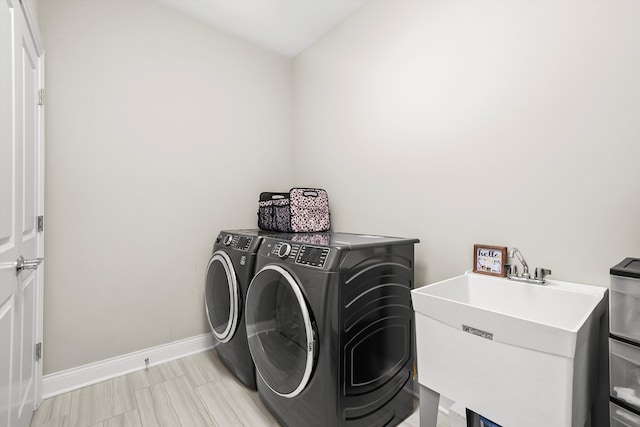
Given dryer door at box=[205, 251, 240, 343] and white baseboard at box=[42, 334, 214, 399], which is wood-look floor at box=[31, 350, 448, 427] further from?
dryer door at box=[205, 251, 240, 343]

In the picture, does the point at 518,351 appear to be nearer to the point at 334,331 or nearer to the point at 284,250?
the point at 334,331

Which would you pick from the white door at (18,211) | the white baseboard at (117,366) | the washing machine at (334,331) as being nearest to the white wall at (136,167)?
the white baseboard at (117,366)

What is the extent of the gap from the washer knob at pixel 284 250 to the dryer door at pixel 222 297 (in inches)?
18.6

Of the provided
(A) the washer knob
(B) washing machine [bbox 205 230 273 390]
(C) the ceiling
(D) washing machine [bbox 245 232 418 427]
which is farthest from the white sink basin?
(C) the ceiling

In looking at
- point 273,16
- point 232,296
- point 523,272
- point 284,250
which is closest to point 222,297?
point 232,296

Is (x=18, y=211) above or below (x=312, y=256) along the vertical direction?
above

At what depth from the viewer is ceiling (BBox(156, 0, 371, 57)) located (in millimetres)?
2039

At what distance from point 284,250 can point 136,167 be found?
132 cm

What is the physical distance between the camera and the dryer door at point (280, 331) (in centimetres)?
126

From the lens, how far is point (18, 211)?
1.16 metres

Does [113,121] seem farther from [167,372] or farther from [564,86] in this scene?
[564,86]

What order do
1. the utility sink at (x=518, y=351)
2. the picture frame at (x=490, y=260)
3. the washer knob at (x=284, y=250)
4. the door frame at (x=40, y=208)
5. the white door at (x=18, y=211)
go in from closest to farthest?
the utility sink at (x=518, y=351)
the white door at (x=18, y=211)
the picture frame at (x=490, y=260)
the washer knob at (x=284, y=250)
the door frame at (x=40, y=208)

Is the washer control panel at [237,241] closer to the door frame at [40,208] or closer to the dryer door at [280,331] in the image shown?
the dryer door at [280,331]

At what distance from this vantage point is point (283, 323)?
1.42 m
